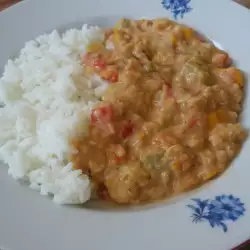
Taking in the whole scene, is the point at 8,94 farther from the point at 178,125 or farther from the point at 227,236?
the point at 227,236

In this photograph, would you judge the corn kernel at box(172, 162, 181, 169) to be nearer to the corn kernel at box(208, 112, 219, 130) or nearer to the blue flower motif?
the corn kernel at box(208, 112, 219, 130)

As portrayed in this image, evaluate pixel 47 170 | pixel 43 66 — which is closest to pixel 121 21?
pixel 43 66

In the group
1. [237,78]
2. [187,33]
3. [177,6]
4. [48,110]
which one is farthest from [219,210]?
[177,6]

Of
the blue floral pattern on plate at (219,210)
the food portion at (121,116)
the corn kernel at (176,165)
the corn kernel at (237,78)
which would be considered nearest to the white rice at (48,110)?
the food portion at (121,116)

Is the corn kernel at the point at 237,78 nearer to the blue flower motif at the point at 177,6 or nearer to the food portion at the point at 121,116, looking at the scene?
the food portion at the point at 121,116

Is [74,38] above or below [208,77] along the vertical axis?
above

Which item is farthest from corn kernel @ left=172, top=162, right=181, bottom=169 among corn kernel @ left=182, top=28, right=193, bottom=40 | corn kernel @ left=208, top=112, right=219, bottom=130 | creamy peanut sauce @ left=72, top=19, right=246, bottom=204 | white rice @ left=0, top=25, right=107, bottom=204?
corn kernel @ left=182, top=28, right=193, bottom=40

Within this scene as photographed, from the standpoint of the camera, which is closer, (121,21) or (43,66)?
(43,66)
